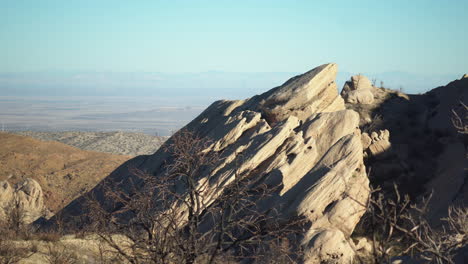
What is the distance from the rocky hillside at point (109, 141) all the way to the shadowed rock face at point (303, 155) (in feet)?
144

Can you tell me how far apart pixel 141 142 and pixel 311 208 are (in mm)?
65830

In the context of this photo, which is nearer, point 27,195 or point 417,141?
point 417,141

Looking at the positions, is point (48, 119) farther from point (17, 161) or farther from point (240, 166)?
point (240, 166)

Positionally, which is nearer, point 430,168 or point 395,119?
point 430,168

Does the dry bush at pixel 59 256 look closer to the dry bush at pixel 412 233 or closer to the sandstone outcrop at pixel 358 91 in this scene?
the dry bush at pixel 412 233

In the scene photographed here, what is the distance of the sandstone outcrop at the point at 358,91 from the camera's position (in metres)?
36.3

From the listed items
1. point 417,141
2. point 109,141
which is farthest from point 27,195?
point 109,141

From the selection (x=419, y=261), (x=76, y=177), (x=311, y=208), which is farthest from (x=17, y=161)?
(x=419, y=261)

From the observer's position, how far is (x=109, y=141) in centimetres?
8512

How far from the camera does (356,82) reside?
A: 38594 millimetres

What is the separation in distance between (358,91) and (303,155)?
12.2m

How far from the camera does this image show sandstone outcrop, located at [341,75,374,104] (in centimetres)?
3634

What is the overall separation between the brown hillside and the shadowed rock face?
1467 centimetres

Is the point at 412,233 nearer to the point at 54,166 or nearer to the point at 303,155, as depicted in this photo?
the point at 303,155
